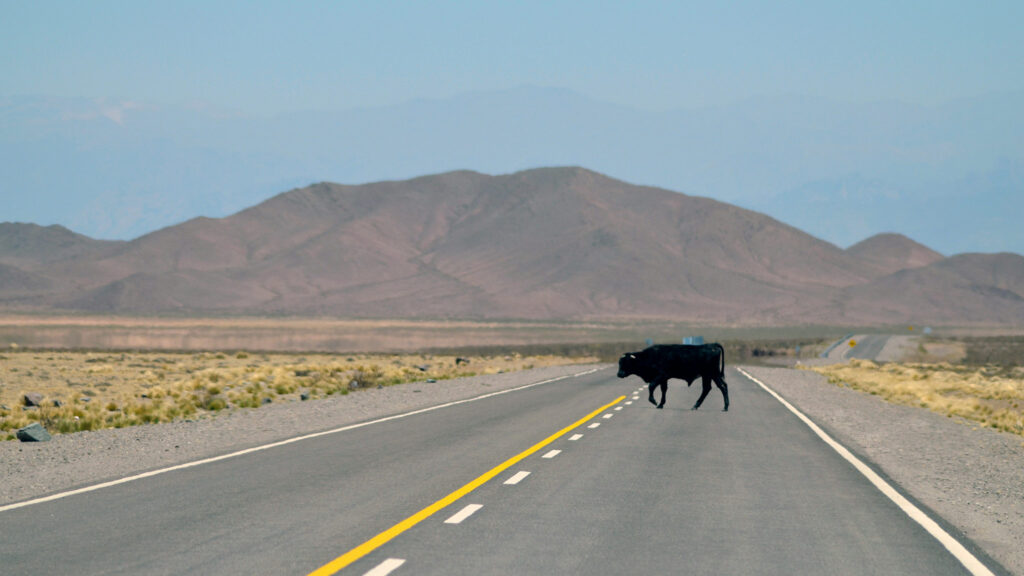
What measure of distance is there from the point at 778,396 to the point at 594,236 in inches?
6559

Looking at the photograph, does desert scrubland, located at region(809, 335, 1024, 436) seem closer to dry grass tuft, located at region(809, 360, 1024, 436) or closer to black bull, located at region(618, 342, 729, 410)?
dry grass tuft, located at region(809, 360, 1024, 436)

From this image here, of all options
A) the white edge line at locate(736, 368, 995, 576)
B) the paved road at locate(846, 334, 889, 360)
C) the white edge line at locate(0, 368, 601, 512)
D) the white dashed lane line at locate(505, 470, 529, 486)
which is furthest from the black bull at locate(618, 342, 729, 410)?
the paved road at locate(846, 334, 889, 360)

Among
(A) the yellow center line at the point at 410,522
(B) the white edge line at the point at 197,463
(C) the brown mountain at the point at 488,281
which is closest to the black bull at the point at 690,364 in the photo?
(B) the white edge line at the point at 197,463

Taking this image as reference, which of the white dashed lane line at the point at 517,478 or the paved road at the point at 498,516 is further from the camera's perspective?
the white dashed lane line at the point at 517,478

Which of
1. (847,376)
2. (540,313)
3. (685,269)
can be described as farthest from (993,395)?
(685,269)

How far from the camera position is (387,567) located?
290 inches

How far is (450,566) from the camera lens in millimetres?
7418

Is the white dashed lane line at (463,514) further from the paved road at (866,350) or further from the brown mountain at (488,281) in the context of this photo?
Answer: the brown mountain at (488,281)

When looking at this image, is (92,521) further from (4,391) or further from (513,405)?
(4,391)

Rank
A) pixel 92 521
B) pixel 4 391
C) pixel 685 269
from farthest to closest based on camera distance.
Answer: pixel 685 269
pixel 4 391
pixel 92 521

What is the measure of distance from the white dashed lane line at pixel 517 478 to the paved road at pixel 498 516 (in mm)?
80

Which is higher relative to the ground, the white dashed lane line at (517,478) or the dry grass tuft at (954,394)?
the dry grass tuft at (954,394)

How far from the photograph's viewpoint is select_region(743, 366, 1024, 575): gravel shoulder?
9562mm

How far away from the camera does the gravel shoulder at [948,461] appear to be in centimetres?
956
